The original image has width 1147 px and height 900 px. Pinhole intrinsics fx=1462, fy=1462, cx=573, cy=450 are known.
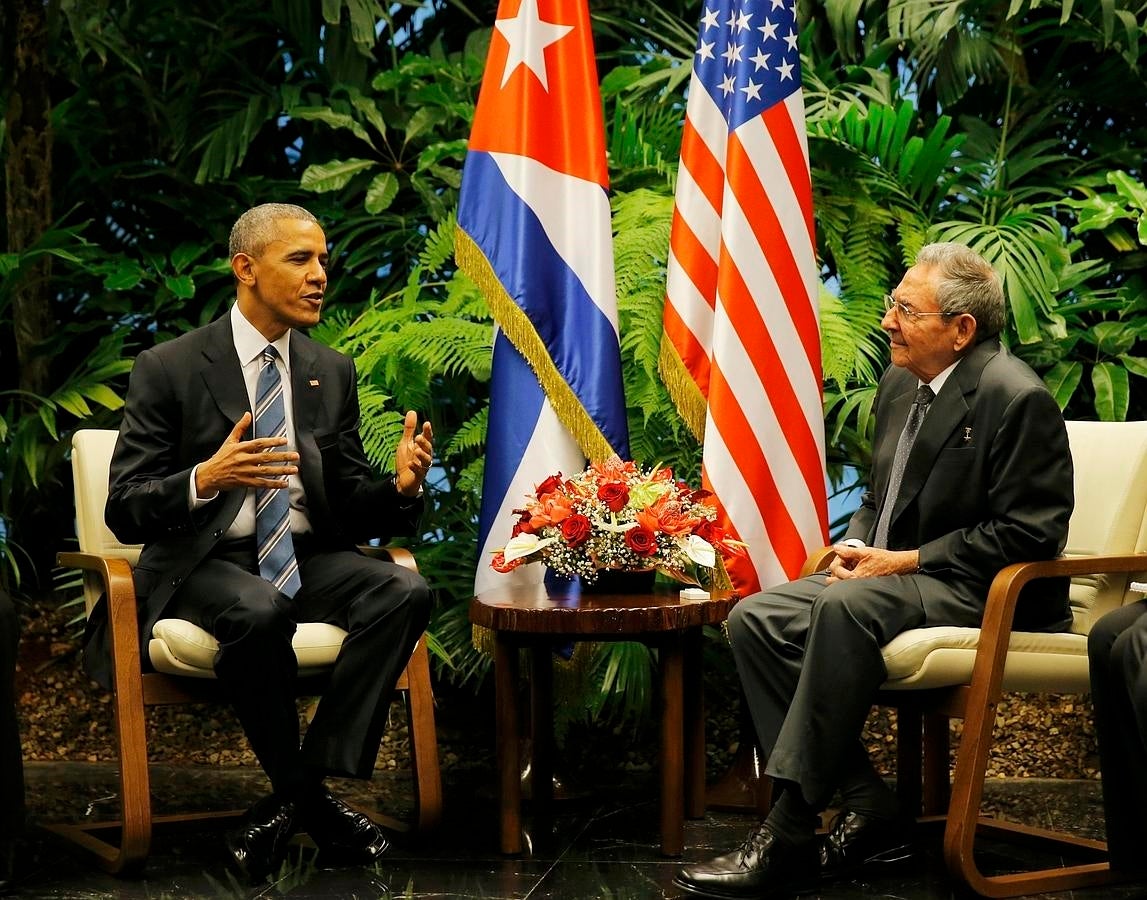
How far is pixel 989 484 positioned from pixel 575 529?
0.96m

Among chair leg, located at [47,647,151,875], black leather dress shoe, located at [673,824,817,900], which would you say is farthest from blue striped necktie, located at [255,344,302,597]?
black leather dress shoe, located at [673,824,817,900]

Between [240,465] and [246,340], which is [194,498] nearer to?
[240,465]

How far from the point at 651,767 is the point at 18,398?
2811 mm

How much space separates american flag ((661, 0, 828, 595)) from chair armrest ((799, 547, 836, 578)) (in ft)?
1.09

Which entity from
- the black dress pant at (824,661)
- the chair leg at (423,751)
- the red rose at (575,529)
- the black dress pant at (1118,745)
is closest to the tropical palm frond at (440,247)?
the red rose at (575,529)

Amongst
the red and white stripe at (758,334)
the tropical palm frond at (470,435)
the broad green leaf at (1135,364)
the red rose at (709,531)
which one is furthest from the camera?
the broad green leaf at (1135,364)

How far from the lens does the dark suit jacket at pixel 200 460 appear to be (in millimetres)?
3422

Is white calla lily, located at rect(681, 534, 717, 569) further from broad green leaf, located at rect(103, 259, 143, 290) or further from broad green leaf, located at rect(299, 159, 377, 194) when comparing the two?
broad green leaf, located at rect(103, 259, 143, 290)

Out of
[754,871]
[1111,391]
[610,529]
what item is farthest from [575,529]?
[1111,391]

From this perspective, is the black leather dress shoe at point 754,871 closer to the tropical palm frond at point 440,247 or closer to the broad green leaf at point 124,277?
the tropical palm frond at point 440,247

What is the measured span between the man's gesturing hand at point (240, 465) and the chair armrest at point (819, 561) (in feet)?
4.40

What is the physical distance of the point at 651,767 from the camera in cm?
455

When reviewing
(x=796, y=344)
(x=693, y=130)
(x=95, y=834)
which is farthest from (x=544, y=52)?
(x=95, y=834)

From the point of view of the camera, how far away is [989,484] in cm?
333
